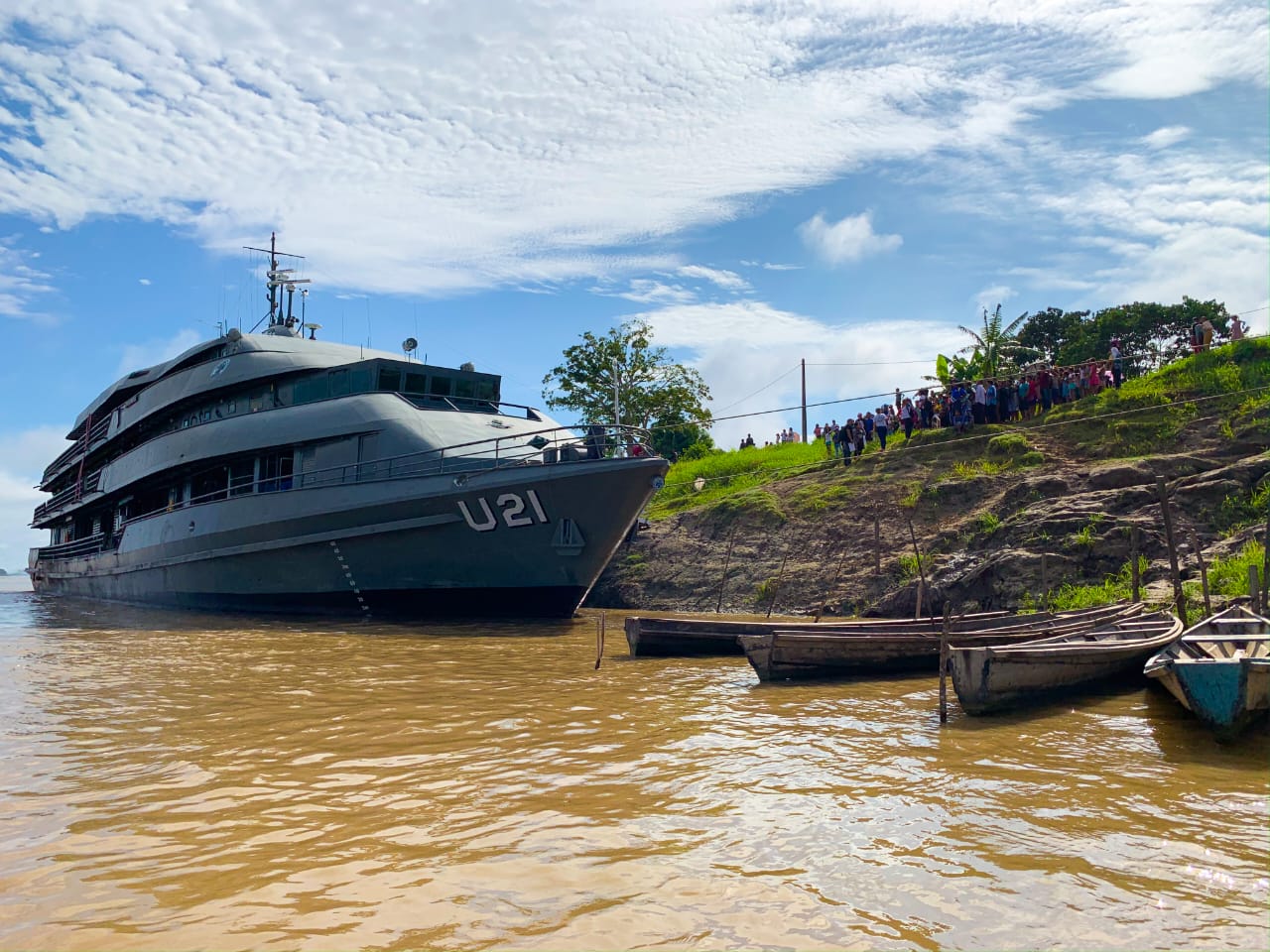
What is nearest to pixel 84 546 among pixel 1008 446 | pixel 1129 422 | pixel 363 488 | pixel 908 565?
pixel 363 488

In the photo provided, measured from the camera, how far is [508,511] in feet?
50.0

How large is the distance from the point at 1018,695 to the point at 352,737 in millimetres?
5908

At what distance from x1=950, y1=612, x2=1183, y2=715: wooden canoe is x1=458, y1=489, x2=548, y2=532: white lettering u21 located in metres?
8.52

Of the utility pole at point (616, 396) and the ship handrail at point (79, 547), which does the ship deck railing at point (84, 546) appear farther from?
the utility pole at point (616, 396)

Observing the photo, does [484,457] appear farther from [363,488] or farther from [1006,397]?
[1006,397]

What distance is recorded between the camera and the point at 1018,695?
8055 mm

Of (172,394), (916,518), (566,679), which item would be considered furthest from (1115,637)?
(172,394)

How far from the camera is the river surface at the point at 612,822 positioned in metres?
3.65

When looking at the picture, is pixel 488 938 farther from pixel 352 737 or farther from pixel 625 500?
pixel 625 500

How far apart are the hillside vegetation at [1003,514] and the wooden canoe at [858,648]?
2180mm

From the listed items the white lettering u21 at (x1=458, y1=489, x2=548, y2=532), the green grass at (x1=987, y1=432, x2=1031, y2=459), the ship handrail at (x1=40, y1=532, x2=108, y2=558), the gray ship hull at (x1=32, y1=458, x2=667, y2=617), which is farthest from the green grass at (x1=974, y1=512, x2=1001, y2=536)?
the ship handrail at (x1=40, y1=532, x2=108, y2=558)

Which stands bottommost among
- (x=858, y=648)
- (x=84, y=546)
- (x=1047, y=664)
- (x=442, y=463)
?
(x=858, y=648)

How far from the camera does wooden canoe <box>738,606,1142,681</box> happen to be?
9875mm

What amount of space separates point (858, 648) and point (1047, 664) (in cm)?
266
